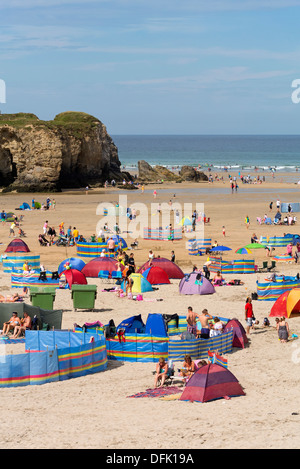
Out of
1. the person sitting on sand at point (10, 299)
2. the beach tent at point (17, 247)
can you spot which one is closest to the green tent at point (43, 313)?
the person sitting on sand at point (10, 299)

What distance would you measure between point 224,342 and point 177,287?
7.36 m

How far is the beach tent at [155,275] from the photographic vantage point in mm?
24234

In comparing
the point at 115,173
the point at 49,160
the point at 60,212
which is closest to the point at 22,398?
the point at 60,212

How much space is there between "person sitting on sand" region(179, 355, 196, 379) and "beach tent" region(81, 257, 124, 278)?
1075 cm

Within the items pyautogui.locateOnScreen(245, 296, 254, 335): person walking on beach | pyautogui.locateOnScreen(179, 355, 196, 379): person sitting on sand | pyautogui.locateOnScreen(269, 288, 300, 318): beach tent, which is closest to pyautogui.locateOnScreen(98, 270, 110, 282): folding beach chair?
pyautogui.locateOnScreen(269, 288, 300, 318): beach tent

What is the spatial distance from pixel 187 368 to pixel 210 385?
4.43 feet

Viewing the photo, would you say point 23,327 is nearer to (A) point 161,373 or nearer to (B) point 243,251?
(A) point 161,373

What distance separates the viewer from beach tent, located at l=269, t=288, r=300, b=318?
19.5 m

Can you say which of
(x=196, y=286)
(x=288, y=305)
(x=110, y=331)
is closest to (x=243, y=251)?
(x=196, y=286)

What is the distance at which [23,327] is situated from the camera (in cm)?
1698

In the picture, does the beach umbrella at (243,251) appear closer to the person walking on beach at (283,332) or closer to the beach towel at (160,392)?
the person walking on beach at (283,332)

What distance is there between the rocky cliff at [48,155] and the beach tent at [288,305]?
4060 centimetres
